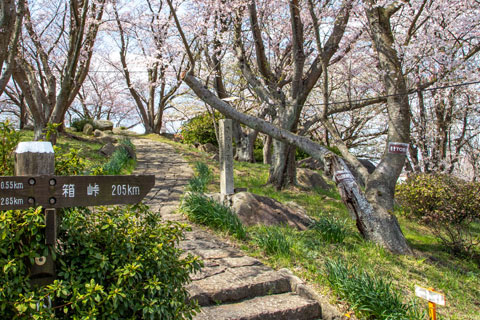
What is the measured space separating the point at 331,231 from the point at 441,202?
414 cm

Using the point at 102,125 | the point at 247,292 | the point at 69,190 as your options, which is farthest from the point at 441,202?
the point at 102,125

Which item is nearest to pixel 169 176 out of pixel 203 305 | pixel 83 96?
pixel 203 305

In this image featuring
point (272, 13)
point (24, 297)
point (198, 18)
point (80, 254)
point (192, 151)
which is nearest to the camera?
point (24, 297)

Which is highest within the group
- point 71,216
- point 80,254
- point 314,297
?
point 71,216

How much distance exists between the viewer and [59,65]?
60.1ft

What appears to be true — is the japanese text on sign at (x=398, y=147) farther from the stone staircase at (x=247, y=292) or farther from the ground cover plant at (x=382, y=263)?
the stone staircase at (x=247, y=292)

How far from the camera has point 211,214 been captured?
6.20 metres

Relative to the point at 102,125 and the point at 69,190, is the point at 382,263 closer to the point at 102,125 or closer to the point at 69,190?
the point at 69,190

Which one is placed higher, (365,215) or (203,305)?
(365,215)

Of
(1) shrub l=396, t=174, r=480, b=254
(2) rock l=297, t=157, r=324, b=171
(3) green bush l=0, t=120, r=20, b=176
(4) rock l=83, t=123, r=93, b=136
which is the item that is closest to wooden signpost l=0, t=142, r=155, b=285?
(3) green bush l=0, t=120, r=20, b=176

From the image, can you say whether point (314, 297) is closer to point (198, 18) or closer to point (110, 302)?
point (110, 302)

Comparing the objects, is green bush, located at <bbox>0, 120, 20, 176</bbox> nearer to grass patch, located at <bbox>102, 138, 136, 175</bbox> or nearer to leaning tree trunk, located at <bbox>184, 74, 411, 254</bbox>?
leaning tree trunk, located at <bbox>184, 74, 411, 254</bbox>

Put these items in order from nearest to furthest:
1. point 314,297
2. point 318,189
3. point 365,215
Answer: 1. point 314,297
2. point 365,215
3. point 318,189

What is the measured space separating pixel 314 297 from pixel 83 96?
25.7 m
